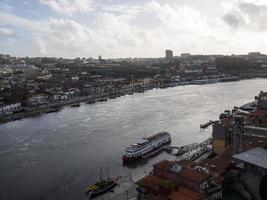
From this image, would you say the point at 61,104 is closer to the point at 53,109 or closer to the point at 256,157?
the point at 53,109

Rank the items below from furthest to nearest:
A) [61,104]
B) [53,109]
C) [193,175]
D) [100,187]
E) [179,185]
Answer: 1. [61,104]
2. [53,109]
3. [100,187]
4. [179,185]
5. [193,175]

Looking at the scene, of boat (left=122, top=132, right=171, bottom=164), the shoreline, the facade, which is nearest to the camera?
the facade

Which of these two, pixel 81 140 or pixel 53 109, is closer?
pixel 81 140

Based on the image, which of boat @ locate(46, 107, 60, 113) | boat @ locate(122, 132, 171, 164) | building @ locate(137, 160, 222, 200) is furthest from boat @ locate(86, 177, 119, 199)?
boat @ locate(46, 107, 60, 113)

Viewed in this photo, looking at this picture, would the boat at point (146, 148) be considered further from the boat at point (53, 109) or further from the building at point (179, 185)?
the boat at point (53, 109)

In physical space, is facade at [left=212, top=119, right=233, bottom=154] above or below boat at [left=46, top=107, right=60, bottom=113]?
above

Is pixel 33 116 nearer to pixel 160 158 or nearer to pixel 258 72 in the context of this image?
pixel 160 158

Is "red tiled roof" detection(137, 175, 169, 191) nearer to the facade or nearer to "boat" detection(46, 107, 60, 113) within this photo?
the facade

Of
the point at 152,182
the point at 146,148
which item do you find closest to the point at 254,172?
the point at 152,182
